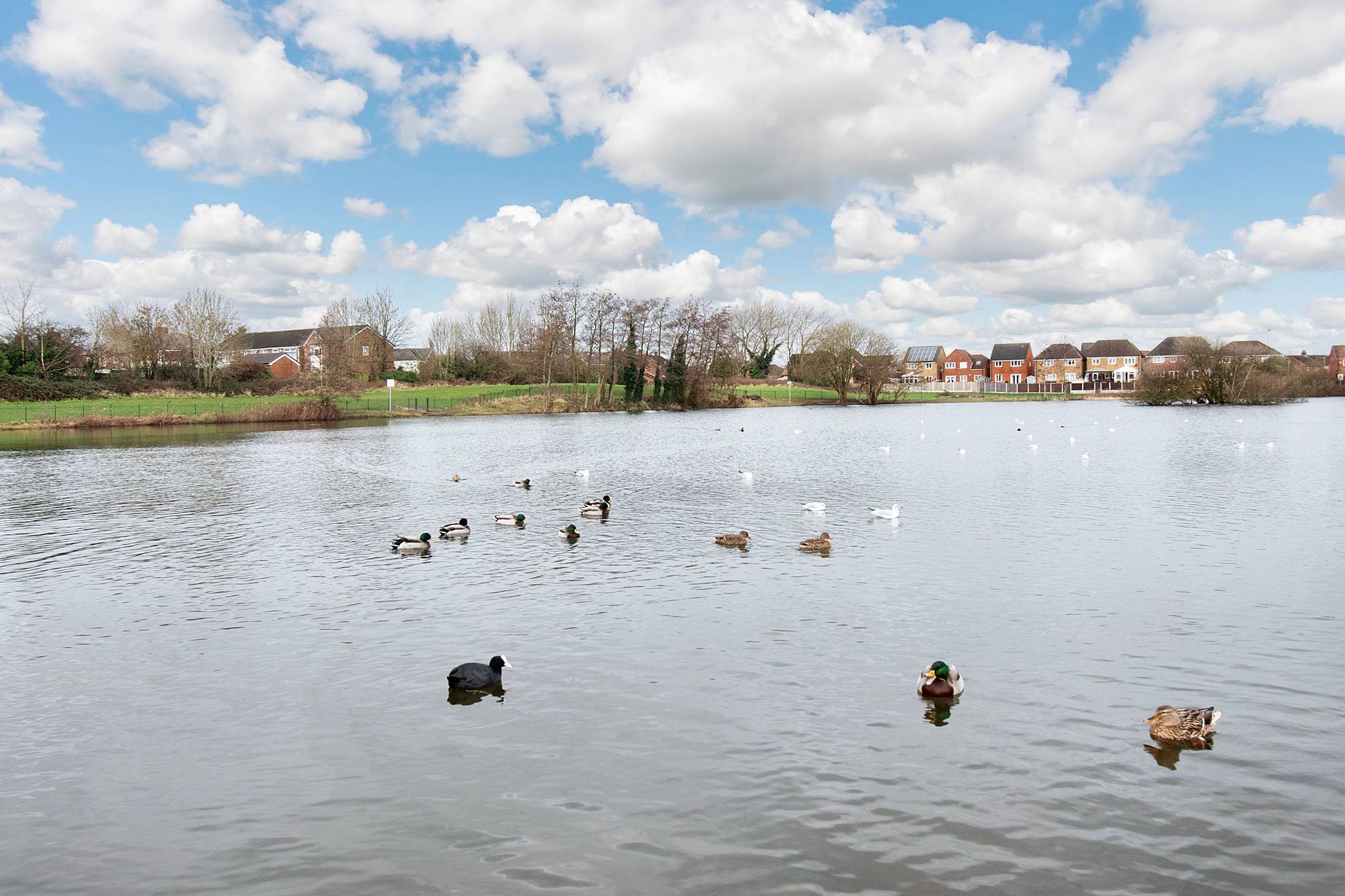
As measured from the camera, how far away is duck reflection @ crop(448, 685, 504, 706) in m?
9.93

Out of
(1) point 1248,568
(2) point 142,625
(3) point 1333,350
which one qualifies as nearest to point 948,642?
(1) point 1248,568

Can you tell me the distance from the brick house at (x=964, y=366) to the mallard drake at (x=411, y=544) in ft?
565

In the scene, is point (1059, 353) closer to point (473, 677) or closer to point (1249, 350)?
point (1249, 350)

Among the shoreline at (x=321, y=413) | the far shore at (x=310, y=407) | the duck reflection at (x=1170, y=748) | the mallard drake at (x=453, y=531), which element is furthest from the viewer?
the far shore at (x=310, y=407)

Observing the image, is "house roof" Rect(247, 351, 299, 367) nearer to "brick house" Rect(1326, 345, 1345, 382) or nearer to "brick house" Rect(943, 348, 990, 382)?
"brick house" Rect(943, 348, 990, 382)

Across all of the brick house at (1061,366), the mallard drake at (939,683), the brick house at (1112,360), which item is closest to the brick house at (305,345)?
the mallard drake at (939,683)

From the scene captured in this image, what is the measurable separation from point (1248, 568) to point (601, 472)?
23181mm

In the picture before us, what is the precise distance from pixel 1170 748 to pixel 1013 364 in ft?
594

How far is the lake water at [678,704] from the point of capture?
675 cm

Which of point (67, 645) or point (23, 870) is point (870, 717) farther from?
point (67, 645)

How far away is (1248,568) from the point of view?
15820 millimetres

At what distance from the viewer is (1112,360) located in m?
172

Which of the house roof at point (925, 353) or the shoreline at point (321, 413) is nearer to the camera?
the shoreline at point (321, 413)

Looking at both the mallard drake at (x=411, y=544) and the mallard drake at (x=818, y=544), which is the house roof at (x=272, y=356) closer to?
the mallard drake at (x=411, y=544)
